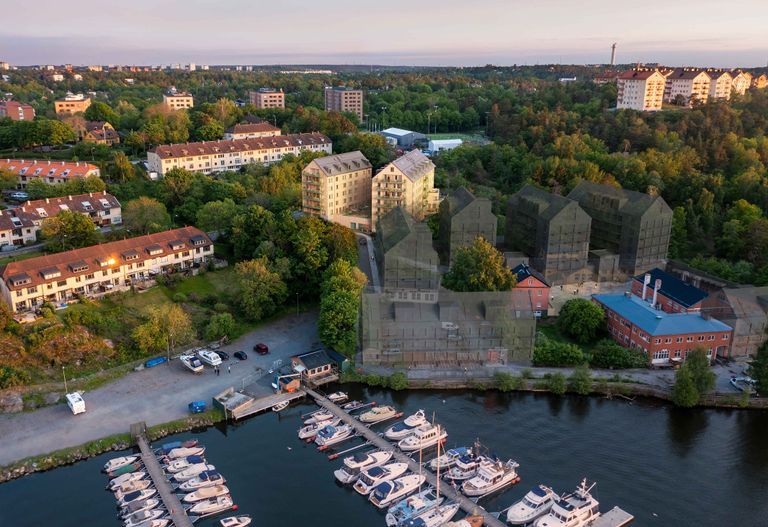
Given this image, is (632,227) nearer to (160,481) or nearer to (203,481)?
(203,481)

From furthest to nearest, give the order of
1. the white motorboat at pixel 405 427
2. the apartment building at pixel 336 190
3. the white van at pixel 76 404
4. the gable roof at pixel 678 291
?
the apartment building at pixel 336 190 → the gable roof at pixel 678 291 → the white van at pixel 76 404 → the white motorboat at pixel 405 427

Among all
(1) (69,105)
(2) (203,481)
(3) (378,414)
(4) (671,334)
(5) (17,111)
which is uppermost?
(1) (69,105)

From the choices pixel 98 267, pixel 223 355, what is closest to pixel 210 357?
pixel 223 355

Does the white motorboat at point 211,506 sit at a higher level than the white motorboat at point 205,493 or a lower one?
lower

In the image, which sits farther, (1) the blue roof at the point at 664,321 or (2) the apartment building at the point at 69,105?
(2) the apartment building at the point at 69,105

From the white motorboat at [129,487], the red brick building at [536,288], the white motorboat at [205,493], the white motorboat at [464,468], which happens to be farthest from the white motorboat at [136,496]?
the red brick building at [536,288]

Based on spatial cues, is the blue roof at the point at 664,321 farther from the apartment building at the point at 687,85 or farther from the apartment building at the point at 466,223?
the apartment building at the point at 687,85
